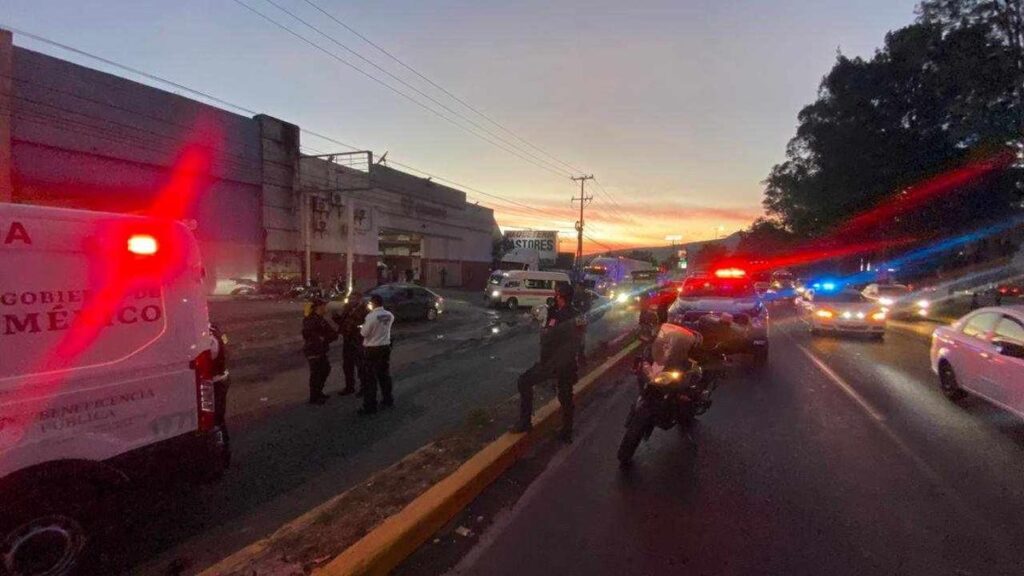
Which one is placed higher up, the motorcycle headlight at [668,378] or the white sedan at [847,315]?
the motorcycle headlight at [668,378]

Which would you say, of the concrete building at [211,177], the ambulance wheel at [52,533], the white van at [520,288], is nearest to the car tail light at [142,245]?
the ambulance wheel at [52,533]

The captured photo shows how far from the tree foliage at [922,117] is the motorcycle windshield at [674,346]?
95.8 ft

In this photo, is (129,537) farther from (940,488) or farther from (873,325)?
(873,325)

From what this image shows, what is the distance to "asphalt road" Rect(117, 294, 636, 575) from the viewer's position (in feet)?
14.4

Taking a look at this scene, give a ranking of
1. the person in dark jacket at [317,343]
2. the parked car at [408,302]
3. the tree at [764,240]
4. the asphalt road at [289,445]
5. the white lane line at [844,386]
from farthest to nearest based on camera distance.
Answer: the tree at [764,240] → the parked car at [408,302] → the person in dark jacket at [317,343] → the white lane line at [844,386] → the asphalt road at [289,445]

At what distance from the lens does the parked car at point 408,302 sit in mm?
21453

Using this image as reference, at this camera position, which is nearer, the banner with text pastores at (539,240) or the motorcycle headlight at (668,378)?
the motorcycle headlight at (668,378)

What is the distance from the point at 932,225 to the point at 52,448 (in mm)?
45860

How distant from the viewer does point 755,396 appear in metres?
9.22

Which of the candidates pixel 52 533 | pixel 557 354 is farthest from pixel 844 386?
pixel 52 533

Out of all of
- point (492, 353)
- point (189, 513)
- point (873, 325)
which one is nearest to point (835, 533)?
point (189, 513)

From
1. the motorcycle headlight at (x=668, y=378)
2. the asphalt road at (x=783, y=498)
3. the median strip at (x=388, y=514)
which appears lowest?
the asphalt road at (x=783, y=498)

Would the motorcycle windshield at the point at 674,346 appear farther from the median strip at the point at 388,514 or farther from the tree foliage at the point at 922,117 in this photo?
the tree foliage at the point at 922,117

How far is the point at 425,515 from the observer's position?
4.40m
